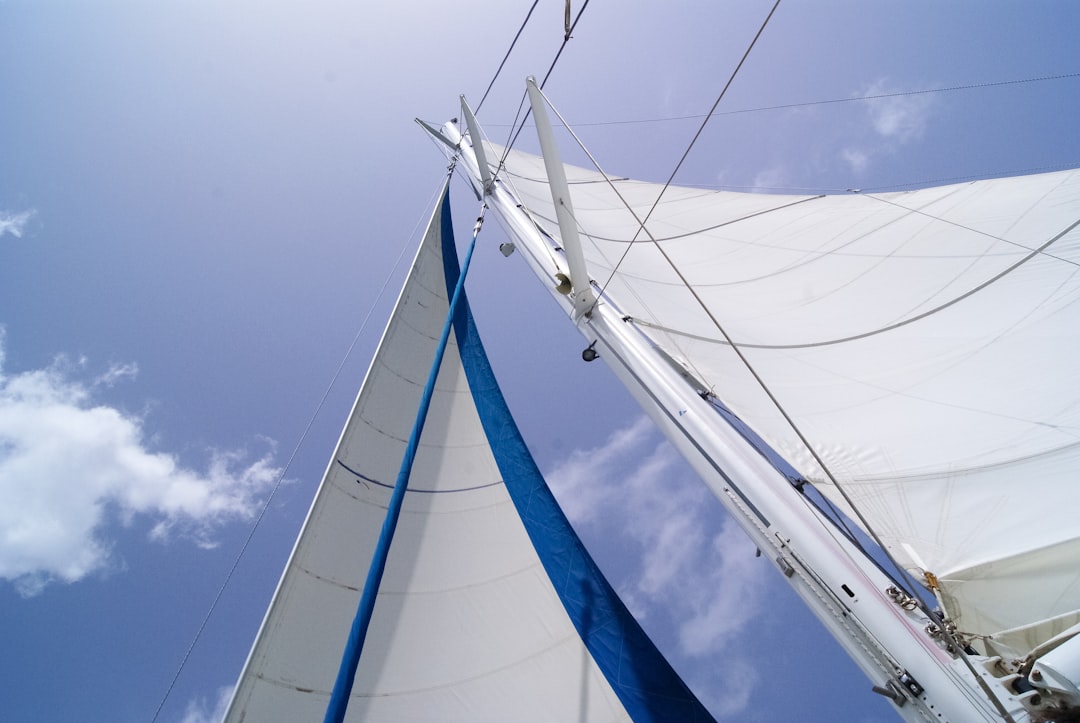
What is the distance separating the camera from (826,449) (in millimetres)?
1792

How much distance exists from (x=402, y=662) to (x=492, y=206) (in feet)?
11.7

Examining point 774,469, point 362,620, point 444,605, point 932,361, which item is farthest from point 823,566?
point 444,605

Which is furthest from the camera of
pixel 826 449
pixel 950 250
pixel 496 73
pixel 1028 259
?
pixel 496 73

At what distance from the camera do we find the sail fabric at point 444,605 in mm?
2391

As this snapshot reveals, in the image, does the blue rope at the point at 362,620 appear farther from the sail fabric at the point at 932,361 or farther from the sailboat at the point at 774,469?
the sail fabric at the point at 932,361

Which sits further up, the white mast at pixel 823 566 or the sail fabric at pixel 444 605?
the sail fabric at pixel 444 605

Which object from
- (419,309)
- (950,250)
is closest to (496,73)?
(419,309)

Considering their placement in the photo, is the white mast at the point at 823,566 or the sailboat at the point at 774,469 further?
the sailboat at the point at 774,469

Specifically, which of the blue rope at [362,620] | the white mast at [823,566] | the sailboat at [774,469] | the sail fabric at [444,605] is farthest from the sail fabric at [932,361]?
the sail fabric at [444,605]

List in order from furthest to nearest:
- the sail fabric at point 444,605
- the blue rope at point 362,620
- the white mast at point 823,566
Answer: the sail fabric at point 444,605, the blue rope at point 362,620, the white mast at point 823,566

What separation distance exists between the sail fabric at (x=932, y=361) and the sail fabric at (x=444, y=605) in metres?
1.84

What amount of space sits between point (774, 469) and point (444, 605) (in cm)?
227

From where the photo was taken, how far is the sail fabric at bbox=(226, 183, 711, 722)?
2.39 meters

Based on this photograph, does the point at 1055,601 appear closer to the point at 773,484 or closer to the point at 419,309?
the point at 773,484
